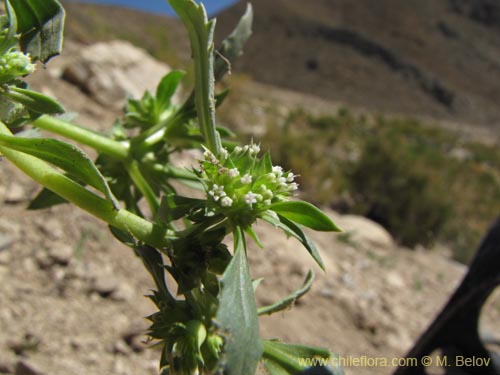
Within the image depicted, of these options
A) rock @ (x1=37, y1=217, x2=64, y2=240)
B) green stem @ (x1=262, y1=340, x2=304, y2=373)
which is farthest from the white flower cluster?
rock @ (x1=37, y1=217, x2=64, y2=240)

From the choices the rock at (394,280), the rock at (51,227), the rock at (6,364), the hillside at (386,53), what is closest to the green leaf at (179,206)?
the rock at (6,364)

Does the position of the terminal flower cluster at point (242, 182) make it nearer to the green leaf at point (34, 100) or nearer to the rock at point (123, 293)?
the green leaf at point (34, 100)

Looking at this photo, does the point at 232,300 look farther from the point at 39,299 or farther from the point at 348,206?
the point at 348,206

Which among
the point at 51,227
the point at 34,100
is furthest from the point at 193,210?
the point at 51,227

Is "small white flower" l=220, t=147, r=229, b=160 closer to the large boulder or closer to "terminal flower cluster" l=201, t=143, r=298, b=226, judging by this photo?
"terminal flower cluster" l=201, t=143, r=298, b=226

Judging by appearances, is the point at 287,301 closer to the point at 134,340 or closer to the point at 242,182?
the point at 242,182

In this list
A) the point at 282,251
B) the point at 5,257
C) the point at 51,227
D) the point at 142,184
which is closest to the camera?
the point at 142,184

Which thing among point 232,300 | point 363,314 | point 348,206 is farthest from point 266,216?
point 348,206
